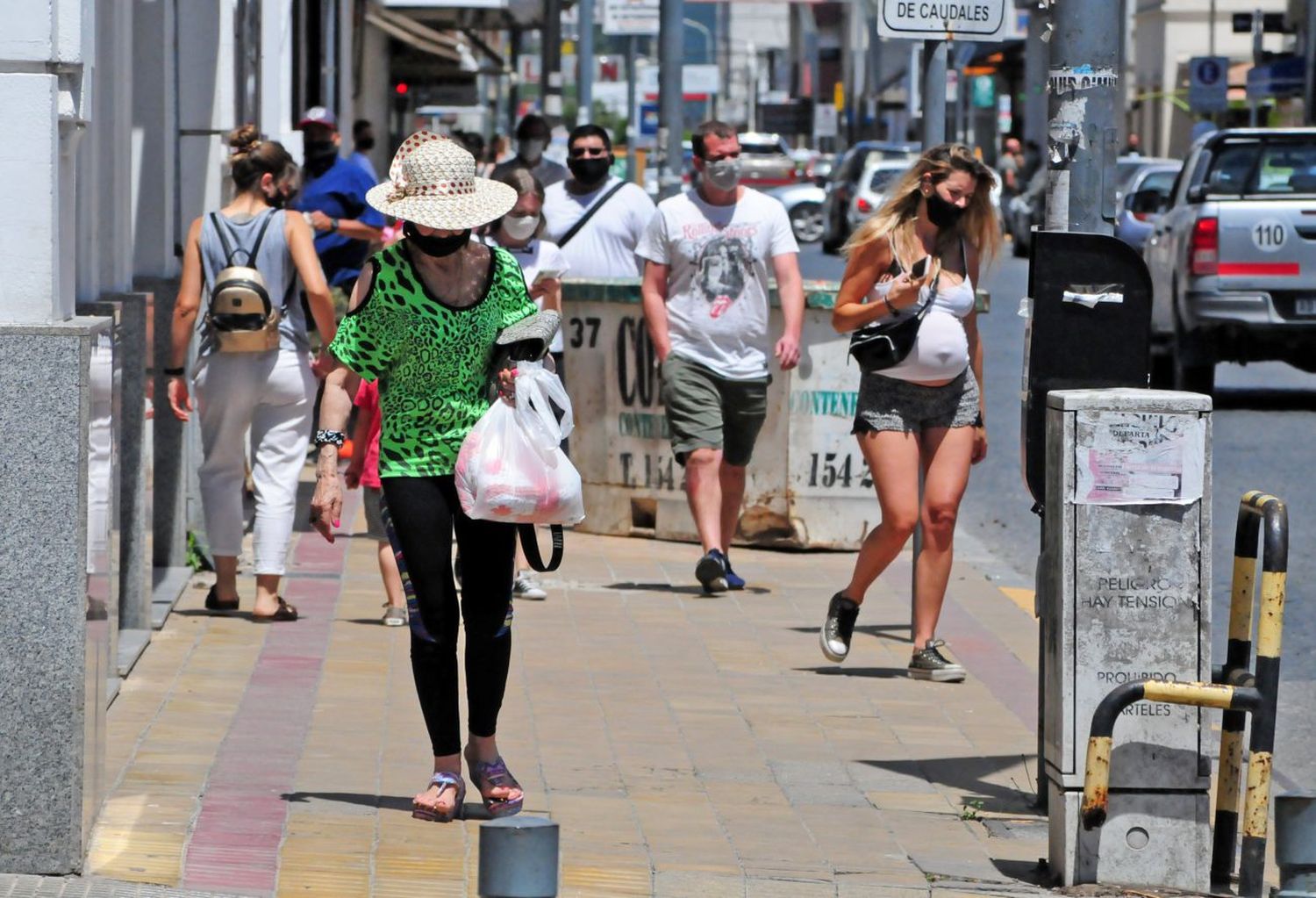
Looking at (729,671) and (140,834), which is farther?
(729,671)

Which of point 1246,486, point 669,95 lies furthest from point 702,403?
point 669,95

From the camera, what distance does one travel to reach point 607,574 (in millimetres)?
10312

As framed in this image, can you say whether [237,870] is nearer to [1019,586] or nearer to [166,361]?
[166,361]

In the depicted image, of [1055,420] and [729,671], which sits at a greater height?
[1055,420]

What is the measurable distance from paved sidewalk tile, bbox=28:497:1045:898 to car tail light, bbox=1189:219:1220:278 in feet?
23.6

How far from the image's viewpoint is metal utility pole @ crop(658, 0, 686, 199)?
18781 mm

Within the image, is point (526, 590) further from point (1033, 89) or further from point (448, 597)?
point (1033, 89)

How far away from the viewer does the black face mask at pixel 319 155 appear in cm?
1282

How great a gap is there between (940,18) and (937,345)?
4.52ft

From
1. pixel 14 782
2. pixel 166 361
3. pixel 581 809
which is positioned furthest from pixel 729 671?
pixel 14 782

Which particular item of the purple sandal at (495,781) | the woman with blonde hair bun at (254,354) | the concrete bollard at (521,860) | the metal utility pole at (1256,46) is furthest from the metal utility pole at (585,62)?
the concrete bollard at (521,860)

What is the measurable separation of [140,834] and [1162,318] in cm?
1334

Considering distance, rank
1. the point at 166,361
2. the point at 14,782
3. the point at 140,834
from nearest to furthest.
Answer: the point at 14,782 → the point at 140,834 → the point at 166,361

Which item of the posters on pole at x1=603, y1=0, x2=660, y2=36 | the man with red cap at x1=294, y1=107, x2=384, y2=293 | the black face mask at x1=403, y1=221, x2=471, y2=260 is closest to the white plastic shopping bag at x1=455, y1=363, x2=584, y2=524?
the black face mask at x1=403, y1=221, x2=471, y2=260
